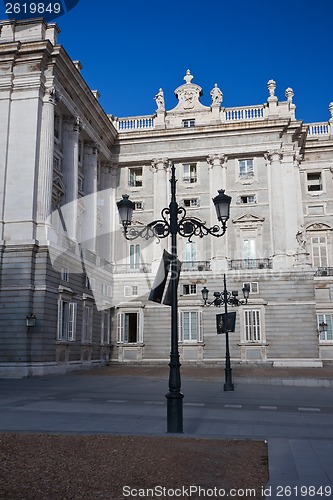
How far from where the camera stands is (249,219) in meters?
38.2

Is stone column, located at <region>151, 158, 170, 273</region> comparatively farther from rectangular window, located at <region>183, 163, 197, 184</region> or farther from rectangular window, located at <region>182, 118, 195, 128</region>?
rectangular window, located at <region>182, 118, 195, 128</region>

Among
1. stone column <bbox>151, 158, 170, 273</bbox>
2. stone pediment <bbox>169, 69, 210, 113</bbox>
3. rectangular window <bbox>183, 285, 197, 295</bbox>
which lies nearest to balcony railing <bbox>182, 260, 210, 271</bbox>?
rectangular window <bbox>183, 285, 197, 295</bbox>

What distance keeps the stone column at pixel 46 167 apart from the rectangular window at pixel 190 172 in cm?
1430

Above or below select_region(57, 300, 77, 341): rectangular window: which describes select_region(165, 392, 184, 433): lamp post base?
below

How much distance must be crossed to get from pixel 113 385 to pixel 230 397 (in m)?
6.16

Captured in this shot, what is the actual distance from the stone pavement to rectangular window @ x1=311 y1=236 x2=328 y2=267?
1984cm

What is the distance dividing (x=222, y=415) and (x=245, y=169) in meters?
29.9

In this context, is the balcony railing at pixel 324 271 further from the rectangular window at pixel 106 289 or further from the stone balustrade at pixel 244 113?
the rectangular window at pixel 106 289

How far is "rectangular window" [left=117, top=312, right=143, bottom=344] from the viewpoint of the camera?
122ft

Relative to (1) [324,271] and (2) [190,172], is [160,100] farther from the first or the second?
(1) [324,271]

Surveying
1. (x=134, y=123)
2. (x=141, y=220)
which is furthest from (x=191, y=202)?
(x=134, y=123)

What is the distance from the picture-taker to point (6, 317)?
83.9 feet

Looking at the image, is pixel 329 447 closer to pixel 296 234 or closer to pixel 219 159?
pixel 296 234

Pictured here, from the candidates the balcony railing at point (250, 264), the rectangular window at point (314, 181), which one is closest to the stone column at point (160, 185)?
the balcony railing at point (250, 264)
